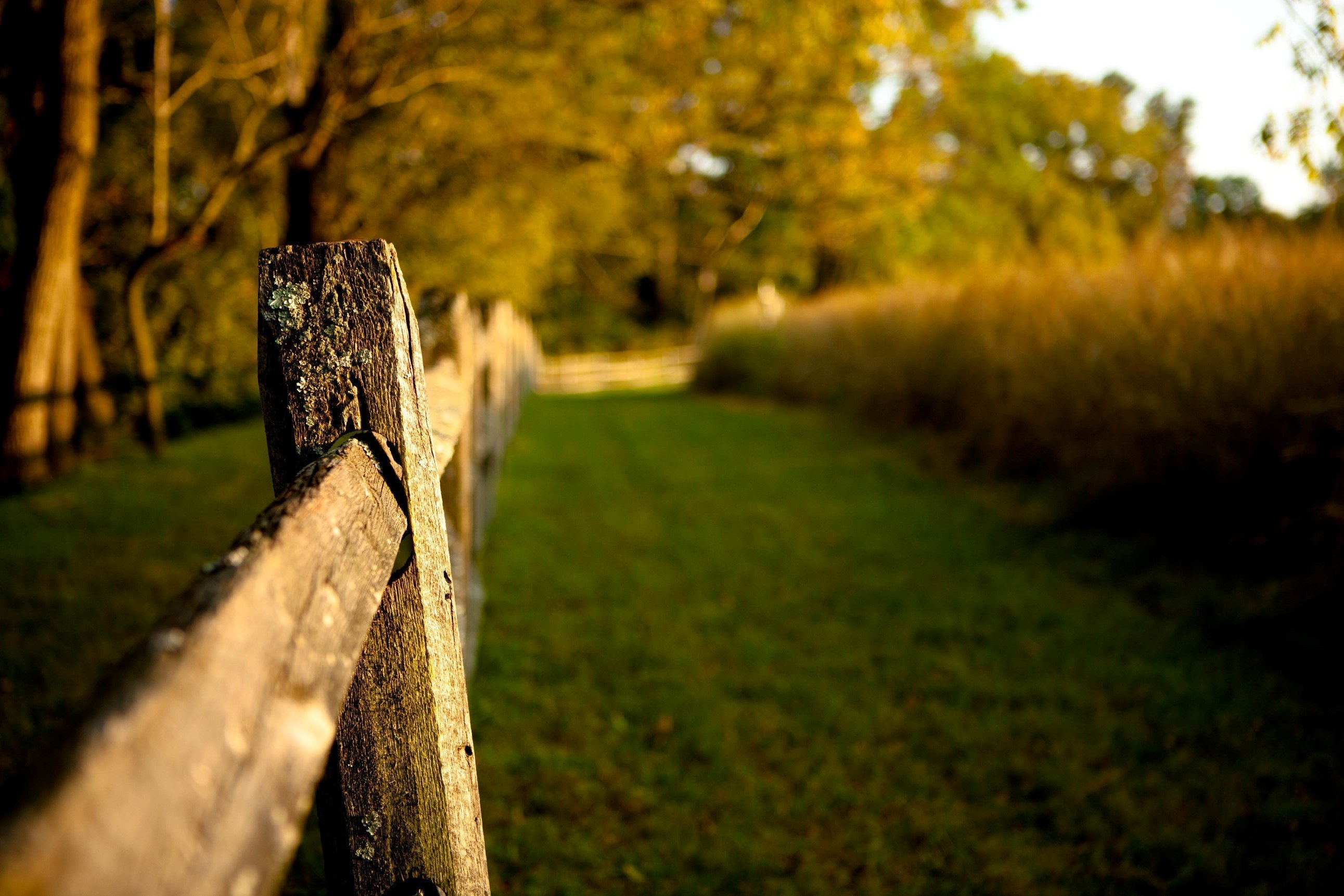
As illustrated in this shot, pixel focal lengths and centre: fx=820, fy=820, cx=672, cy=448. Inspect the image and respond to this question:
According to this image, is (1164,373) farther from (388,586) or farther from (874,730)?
(388,586)

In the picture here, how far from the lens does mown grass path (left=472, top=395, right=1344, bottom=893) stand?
2.62 m

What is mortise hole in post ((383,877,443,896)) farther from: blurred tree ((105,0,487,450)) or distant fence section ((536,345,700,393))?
distant fence section ((536,345,700,393))

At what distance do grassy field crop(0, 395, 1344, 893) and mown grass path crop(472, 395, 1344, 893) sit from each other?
0.01 m

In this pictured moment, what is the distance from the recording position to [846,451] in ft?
31.5

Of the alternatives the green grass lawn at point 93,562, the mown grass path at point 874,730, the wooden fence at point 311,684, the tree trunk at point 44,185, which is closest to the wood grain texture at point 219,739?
the wooden fence at point 311,684

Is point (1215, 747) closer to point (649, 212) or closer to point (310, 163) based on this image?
point (310, 163)

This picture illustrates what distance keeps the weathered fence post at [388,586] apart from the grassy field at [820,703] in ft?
5.04

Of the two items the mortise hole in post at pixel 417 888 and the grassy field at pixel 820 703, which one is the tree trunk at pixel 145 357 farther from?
the mortise hole in post at pixel 417 888

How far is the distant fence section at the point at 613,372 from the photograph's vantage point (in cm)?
2672

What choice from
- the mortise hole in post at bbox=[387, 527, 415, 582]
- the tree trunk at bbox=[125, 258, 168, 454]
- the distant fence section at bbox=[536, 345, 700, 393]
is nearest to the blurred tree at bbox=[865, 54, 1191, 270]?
the distant fence section at bbox=[536, 345, 700, 393]

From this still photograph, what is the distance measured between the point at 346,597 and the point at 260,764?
0.25 meters

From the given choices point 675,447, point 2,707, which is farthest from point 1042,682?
point 675,447

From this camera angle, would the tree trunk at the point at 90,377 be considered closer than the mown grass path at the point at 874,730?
No

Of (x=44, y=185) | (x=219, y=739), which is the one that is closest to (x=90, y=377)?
(x=44, y=185)
